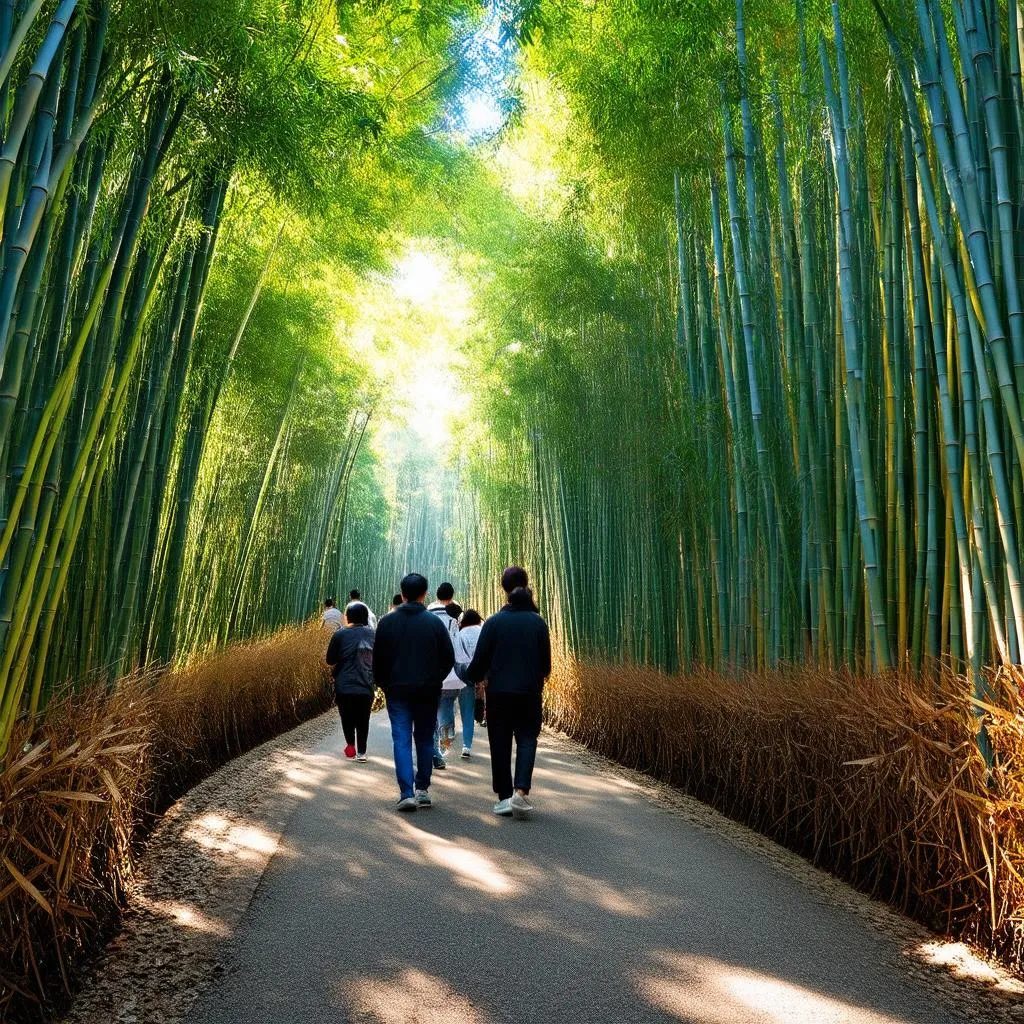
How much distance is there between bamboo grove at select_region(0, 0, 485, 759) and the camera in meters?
1.95

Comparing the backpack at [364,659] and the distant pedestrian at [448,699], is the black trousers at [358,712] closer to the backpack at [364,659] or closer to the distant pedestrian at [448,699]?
the backpack at [364,659]

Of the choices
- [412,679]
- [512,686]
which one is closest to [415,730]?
[412,679]

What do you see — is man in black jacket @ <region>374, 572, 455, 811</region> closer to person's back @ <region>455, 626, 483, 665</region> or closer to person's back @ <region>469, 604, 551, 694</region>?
person's back @ <region>469, 604, 551, 694</region>

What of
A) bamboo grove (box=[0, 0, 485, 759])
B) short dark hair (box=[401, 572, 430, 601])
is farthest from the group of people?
bamboo grove (box=[0, 0, 485, 759])

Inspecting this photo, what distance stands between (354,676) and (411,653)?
1452 mm

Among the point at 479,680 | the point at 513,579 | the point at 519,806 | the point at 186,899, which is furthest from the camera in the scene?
the point at 513,579

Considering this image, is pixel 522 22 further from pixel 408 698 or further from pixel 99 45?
pixel 408 698

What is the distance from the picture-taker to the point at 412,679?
3740mm

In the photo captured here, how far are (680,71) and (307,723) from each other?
575cm

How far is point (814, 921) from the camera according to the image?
7.63 ft

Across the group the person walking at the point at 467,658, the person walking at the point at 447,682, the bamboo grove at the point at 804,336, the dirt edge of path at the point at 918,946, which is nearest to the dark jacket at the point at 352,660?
the person walking at the point at 447,682

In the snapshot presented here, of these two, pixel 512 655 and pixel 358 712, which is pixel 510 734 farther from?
pixel 358 712

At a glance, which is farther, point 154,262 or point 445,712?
point 445,712

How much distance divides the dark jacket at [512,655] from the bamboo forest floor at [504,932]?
0.54 meters
